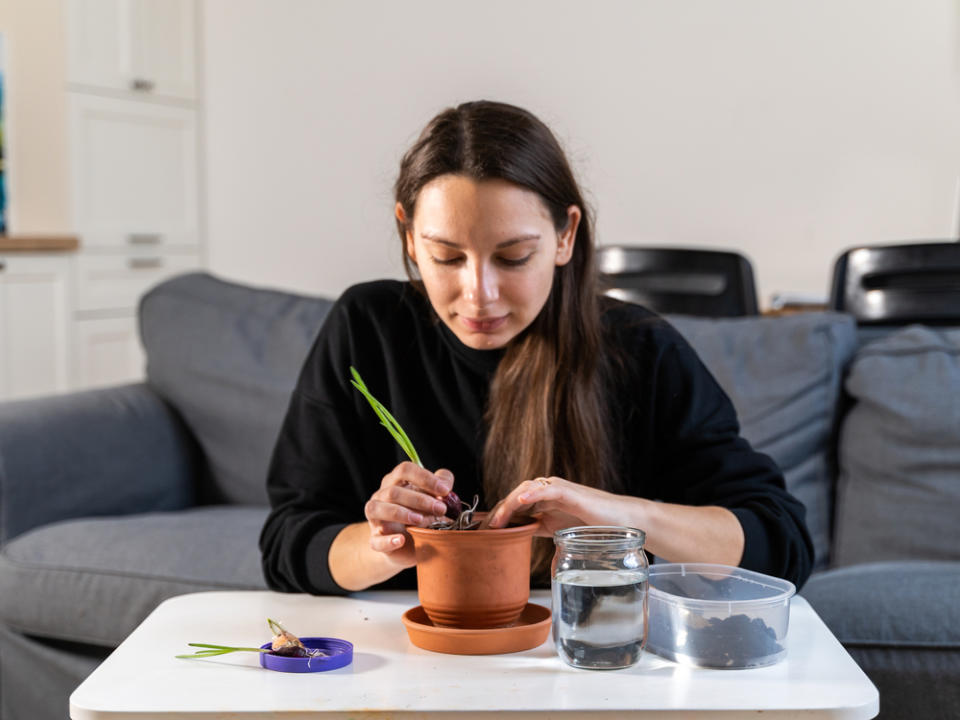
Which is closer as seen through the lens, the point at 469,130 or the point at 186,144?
the point at 469,130

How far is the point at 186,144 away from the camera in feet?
16.4

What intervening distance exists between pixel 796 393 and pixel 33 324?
2.95 m

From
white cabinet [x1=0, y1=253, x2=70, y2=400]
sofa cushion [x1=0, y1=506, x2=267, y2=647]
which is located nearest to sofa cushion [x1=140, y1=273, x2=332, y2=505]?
sofa cushion [x1=0, y1=506, x2=267, y2=647]

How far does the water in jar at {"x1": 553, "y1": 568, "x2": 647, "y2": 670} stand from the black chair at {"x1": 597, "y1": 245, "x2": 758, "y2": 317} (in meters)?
2.05

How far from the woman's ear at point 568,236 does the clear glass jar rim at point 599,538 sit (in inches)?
17.8

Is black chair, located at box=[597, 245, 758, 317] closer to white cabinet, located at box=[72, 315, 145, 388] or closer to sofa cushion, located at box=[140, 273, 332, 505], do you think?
sofa cushion, located at box=[140, 273, 332, 505]

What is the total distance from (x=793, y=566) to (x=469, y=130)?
59cm

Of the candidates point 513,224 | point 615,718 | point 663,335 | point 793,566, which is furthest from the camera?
point 663,335

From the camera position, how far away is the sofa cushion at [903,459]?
199cm

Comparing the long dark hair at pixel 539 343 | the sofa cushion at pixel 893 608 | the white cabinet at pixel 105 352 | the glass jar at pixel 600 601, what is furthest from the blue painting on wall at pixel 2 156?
the glass jar at pixel 600 601

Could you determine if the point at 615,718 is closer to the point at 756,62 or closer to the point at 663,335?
the point at 663,335

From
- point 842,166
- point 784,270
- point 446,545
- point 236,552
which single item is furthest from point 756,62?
point 446,545

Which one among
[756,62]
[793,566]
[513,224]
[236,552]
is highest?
[756,62]

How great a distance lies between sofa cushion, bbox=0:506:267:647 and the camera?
1978 millimetres
